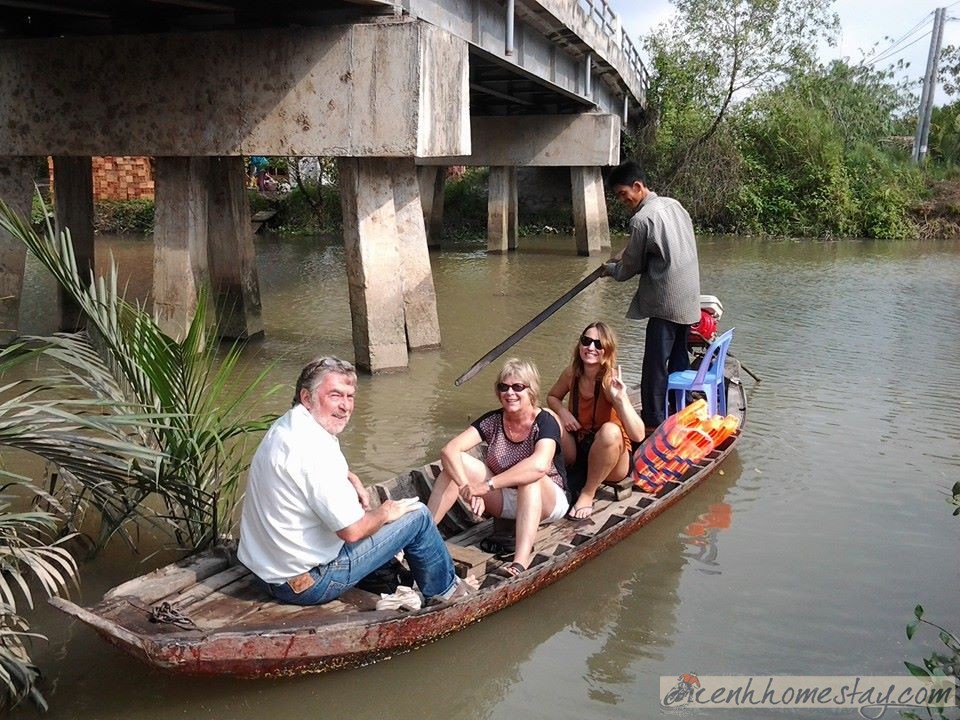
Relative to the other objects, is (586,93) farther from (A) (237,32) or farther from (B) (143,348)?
(B) (143,348)

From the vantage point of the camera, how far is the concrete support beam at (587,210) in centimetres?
2131

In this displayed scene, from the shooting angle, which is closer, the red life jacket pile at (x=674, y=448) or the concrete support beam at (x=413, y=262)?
the red life jacket pile at (x=674, y=448)

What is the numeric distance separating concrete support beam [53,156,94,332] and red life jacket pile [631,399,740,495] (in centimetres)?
755

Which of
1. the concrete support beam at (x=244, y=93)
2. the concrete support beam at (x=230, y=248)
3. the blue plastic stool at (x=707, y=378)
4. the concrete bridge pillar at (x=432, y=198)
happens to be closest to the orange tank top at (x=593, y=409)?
the blue plastic stool at (x=707, y=378)

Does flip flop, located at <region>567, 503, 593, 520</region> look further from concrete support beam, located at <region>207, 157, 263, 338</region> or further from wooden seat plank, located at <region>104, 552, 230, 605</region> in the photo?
concrete support beam, located at <region>207, 157, 263, 338</region>

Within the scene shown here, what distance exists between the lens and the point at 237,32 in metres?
9.38

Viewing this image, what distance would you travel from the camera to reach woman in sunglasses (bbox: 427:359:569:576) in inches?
213

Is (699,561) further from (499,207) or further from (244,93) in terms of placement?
(499,207)

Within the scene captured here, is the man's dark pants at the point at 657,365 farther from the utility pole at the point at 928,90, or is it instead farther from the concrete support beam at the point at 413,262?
the utility pole at the point at 928,90

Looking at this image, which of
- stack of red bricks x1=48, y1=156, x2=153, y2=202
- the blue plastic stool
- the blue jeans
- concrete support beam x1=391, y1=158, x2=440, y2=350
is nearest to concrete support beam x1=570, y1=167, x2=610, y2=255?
concrete support beam x1=391, y1=158, x2=440, y2=350

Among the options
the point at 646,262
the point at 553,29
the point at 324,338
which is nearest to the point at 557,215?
the point at 553,29

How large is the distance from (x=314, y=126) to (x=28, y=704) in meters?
6.13

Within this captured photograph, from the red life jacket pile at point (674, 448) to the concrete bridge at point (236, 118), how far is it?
3.64 m

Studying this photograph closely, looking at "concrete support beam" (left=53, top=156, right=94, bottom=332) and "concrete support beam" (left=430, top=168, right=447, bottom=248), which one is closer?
"concrete support beam" (left=53, top=156, right=94, bottom=332)
